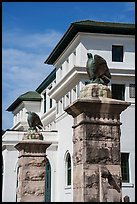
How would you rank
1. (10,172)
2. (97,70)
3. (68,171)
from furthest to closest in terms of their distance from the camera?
(10,172) < (68,171) < (97,70)

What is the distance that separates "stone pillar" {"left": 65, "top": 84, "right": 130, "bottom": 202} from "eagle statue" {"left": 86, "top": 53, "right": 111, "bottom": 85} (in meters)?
0.41

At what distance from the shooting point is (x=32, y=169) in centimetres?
1739

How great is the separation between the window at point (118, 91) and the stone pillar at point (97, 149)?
Result: 2335 centimetres

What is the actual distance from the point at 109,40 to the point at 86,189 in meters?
26.0

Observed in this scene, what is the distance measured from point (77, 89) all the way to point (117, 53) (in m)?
4.28

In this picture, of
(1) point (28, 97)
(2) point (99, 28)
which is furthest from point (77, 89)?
(1) point (28, 97)

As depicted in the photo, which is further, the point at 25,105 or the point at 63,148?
the point at 25,105

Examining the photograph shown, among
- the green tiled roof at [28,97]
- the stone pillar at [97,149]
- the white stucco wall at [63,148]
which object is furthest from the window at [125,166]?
the green tiled roof at [28,97]

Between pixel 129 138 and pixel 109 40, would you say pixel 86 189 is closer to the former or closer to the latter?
pixel 129 138

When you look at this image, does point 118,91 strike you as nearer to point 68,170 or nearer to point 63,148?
point 63,148

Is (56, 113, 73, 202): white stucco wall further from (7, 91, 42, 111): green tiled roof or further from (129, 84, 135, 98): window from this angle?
Result: (7, 91, 42, 111): green tiled roof

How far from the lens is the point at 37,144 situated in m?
17.2

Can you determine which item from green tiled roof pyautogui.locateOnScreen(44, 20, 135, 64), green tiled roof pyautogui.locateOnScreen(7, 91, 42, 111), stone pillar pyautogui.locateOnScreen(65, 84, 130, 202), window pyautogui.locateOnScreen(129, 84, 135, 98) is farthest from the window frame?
stone pillar pyautogui.locateOnScreen(65, 84, 130, 202)

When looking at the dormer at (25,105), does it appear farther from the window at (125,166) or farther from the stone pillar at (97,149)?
the stone pillar at (97,149)
